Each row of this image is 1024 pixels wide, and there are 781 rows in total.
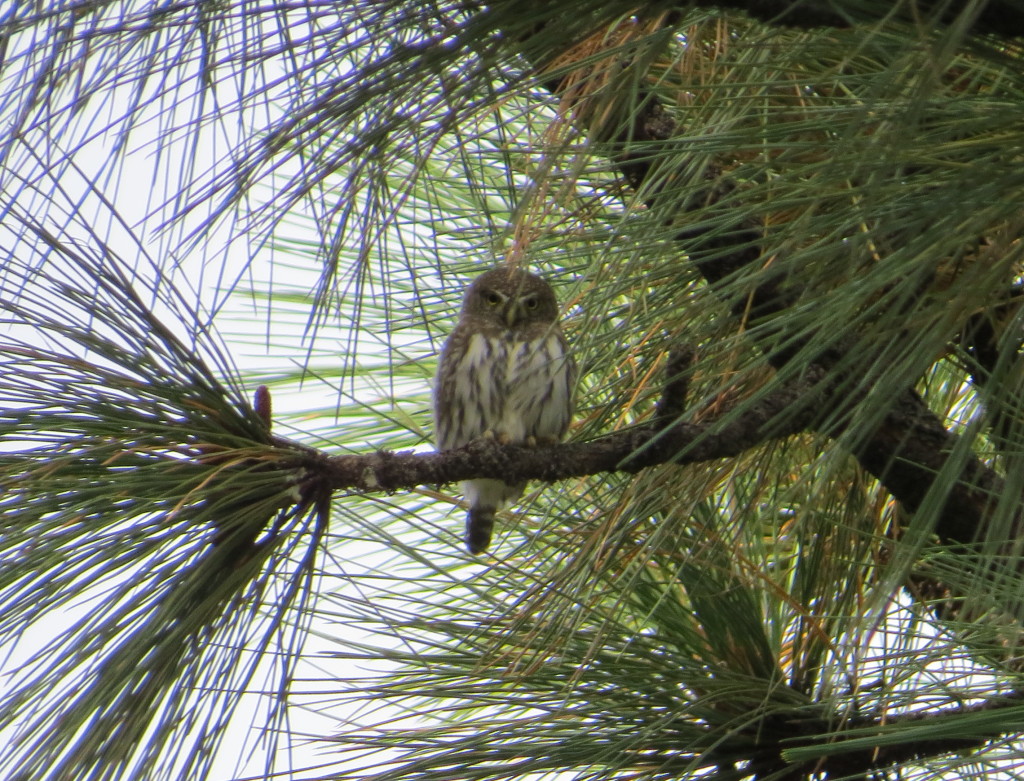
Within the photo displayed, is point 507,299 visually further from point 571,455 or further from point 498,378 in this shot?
point 571,455

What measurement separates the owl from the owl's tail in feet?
0.12

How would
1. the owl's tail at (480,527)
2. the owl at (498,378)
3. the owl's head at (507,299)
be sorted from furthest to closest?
the owl's head at (507,299)
the owl at (498,378)
the owl's tail at (480,527)

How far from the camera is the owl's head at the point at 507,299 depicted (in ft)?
9.67

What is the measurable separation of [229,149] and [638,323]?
1.74ft

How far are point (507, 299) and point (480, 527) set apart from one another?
655 mm

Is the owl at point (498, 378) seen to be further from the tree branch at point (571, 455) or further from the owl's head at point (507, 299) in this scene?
the tree branch at point (571, 455)

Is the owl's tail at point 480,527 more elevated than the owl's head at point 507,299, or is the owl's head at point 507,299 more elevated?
the owl's head at point 507,299

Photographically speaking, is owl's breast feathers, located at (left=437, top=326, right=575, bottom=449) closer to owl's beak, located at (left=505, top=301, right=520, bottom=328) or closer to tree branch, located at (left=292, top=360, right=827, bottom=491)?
owl's beak, located at (left=505, top=301, right=520, bottom=328)

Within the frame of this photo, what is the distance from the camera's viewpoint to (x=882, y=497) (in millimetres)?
2043

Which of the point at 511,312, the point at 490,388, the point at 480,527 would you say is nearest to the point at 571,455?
the point at 480,527

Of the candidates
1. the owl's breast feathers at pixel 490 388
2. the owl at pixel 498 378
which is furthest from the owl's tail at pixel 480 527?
the owl's breast feathers at pixel 490 388

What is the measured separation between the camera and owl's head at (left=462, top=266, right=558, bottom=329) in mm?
2947

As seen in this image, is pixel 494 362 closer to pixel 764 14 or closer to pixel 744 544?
pixel 744 544

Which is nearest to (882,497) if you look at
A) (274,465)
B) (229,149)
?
(274,465)
